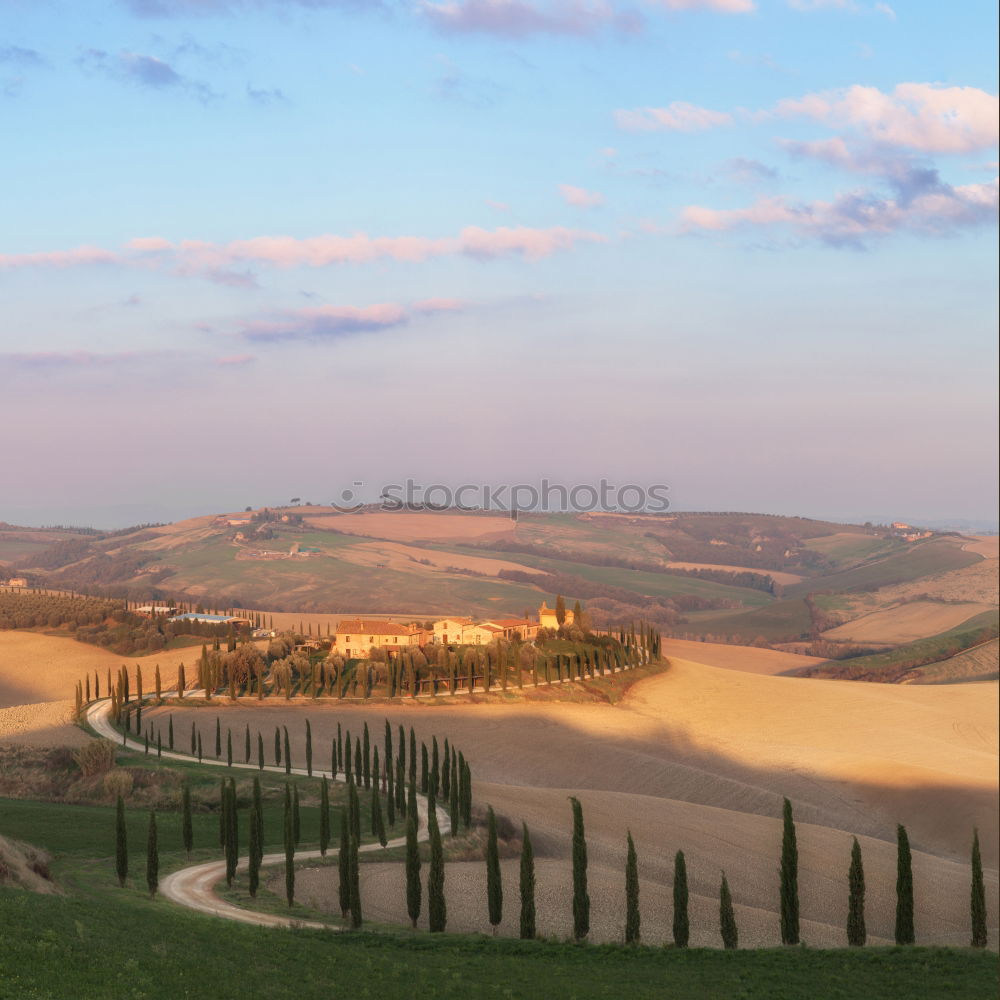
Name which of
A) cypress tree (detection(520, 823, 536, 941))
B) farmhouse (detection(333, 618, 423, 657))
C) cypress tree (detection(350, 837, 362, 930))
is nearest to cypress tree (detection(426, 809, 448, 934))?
cypress tree (detection(350, 837, 362, 930))

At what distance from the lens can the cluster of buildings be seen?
116 metres

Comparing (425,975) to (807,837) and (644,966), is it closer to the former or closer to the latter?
(644,966)

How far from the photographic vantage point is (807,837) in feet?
193

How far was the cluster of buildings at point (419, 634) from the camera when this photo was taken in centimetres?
11625

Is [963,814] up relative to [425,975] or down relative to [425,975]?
down

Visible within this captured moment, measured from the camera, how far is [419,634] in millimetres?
121500

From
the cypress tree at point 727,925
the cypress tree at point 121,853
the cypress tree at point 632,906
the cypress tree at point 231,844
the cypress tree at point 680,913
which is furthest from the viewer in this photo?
the cypress tree at point 231,844

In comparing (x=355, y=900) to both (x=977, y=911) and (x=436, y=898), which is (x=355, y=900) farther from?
(x=977, y=911)

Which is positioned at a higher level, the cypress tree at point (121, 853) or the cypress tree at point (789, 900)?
the cypress tree at point (121, 853)

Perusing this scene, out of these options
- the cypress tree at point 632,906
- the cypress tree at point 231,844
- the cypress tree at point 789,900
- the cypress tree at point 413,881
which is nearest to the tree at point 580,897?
the cypress tree at point 632,906

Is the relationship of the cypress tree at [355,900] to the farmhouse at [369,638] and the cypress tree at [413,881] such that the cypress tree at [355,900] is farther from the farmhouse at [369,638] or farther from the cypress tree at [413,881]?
the farmhouse at [369,638]

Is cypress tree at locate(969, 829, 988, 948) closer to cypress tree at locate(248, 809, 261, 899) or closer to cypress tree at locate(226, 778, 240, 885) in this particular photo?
cypress tree at locate(248, 809, 261, 899)

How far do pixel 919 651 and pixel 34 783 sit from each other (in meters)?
134

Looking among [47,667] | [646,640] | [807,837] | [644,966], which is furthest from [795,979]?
[47,667]
